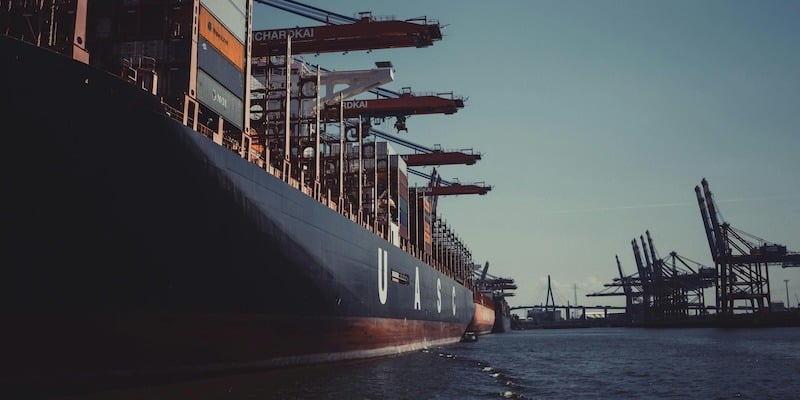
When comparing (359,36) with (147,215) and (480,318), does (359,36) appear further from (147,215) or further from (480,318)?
(480,318)

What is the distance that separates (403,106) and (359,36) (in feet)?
36.9

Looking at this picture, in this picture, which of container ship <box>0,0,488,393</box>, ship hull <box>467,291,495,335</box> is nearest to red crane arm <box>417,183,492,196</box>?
ship hull <box>467,291,495,335</box>

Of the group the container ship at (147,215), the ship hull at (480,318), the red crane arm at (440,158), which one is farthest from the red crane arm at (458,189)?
the container ship at (147,215)

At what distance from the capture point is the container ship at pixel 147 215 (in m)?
10.2

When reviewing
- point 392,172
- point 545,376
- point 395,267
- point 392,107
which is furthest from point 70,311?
point 392,107

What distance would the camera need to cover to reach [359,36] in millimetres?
27250

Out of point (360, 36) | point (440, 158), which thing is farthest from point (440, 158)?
point (360, 36)

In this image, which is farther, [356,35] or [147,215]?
[356,35]

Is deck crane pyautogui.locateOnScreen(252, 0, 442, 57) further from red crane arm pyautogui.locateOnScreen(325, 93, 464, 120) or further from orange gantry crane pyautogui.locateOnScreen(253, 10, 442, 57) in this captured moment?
red crane arm pyautogui.locateOnScreen(325, 93, 464, 120)

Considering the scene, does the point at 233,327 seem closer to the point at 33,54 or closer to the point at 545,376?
the point at 33,54

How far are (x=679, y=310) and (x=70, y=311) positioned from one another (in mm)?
108417

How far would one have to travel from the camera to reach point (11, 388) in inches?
379

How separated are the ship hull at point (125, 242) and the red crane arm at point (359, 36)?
12.6 meters

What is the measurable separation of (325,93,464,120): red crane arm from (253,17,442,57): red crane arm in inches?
405
